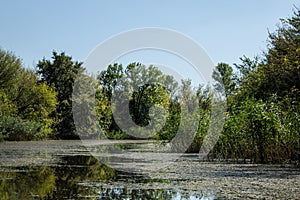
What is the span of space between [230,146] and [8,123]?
52.5 ft

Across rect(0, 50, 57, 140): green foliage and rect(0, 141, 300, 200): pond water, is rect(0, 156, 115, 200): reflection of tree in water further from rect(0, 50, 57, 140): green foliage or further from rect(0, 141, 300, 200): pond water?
rect(0, 50, 57, 140): green foliage

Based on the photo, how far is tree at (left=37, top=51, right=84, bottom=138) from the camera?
3425 centimetres

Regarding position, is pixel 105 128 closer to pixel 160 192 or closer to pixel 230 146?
pixel 230 146

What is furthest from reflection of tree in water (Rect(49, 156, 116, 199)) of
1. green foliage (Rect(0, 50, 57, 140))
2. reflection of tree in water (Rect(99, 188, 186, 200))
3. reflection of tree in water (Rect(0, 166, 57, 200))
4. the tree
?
the tree

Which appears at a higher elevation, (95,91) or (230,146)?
(95,91)

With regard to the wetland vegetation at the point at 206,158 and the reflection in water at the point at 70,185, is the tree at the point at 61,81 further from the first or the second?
the reflection in water at the point at 70,185

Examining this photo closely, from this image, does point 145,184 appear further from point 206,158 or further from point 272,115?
point 206,158

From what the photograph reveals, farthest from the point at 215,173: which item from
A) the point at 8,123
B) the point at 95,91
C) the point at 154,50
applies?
the point at 95,91

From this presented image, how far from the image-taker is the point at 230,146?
1182 cm

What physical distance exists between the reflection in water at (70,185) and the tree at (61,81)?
2607 centimetres

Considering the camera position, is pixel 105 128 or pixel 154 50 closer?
pixel 154 50

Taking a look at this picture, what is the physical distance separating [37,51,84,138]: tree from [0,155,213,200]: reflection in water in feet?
85.5

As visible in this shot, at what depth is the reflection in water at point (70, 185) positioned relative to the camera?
5281mm

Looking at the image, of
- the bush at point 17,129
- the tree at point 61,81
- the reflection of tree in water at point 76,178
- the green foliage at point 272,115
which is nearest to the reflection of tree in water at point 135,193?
the reflection of tree in water at point 76,178
